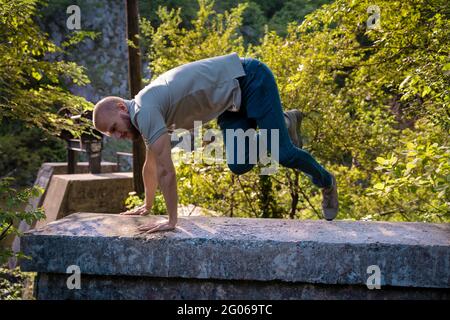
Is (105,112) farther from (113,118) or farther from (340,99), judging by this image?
(340,99)

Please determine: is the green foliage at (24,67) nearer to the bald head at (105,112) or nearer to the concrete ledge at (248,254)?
the bald head at (105,112)

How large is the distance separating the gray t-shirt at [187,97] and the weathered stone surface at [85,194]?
5.96m

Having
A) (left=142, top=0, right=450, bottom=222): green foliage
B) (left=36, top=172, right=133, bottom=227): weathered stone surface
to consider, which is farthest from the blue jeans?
(left=36, top=172, right=133, bottom=227): weathered stone surface

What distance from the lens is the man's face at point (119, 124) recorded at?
3.67 metres

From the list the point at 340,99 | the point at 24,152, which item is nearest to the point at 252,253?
the point at 340,99

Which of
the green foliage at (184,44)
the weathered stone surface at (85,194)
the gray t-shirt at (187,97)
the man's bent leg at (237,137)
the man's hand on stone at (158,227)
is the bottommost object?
the weathered stone surface at (85,194)

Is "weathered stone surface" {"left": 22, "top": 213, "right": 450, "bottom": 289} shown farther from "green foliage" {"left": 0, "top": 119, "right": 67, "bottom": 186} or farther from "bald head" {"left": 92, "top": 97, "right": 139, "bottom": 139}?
"green foliage" {"left": 0, "top": 119, "right": 67, "bottom": 186}

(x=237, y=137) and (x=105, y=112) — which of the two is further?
(x=237, y=137)

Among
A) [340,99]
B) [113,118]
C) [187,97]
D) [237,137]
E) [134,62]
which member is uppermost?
[134,62]

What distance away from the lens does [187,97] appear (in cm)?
381

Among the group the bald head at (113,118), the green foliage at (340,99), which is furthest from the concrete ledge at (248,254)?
the green foliage at (340,99)

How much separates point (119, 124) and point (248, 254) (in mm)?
1161

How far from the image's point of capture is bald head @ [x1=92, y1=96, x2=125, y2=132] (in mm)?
3658
